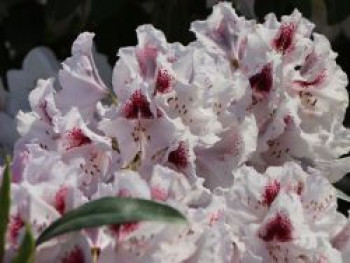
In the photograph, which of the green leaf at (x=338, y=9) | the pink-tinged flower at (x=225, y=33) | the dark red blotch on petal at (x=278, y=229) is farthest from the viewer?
the green leaf at (x=338, y=9)

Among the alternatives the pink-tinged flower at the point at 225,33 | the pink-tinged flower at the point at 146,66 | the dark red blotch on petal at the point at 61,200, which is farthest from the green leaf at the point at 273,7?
the dark red blotch on petal at the point at 61,200

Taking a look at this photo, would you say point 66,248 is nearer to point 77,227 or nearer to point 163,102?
point 77,227

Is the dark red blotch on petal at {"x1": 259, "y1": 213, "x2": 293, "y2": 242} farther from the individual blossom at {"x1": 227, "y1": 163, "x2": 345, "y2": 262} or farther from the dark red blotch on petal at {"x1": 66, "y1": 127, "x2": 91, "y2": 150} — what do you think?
the dark red blotch on petal at {"x1": 66, "y1": 127, "x2": 91, "y2": 150}

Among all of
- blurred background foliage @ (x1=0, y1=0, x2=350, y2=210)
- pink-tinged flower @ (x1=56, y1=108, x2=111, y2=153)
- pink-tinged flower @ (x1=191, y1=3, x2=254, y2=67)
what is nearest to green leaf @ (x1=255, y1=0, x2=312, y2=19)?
blurred background foliage @ (x1=0, y1=0, x2=350, y2=210)

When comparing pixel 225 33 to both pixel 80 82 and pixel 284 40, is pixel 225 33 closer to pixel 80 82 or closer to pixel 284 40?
pixel 284 40

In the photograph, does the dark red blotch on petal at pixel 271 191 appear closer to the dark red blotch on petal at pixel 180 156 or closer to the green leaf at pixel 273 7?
the dark red blotch on petal at pixel 180 156

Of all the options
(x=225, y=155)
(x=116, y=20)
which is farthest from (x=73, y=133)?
(x=116, y=20)

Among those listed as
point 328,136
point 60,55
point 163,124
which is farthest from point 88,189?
point 60,55
